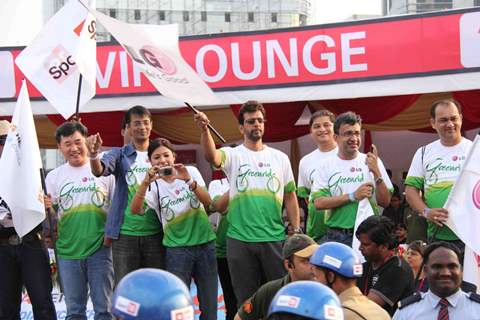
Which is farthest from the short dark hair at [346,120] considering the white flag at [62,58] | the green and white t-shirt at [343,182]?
the white flag at [62,58]

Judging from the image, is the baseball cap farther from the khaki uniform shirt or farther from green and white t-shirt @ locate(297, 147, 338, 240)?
green and white t-shirt @ locate(297, 147, 338, 240)

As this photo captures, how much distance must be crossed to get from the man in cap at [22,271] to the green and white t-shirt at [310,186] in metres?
2.17

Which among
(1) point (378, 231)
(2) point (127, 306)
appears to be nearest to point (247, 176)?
(1) point (378, 231)

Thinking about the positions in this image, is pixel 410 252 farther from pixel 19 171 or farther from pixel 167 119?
pixel 167 119

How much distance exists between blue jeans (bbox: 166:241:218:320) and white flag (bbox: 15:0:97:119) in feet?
5.23

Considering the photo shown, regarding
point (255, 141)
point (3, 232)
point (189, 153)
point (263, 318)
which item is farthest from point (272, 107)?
point (263, 318)

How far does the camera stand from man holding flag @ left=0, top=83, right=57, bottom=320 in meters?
6.41

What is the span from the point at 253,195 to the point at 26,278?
1.88 m

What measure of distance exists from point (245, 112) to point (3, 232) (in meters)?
2.13

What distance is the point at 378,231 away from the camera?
537 centimetres

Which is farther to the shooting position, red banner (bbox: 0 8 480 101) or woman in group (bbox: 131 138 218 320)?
red banner (bbox: 0 8 480 101)

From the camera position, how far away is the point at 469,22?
9.54 meters

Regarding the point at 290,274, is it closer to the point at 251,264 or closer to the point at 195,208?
the point at 251,264

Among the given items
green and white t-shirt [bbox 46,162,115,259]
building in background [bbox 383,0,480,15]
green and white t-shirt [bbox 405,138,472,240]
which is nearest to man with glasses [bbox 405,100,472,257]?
green and white t-shirt [bbox 405,138,472,240]
